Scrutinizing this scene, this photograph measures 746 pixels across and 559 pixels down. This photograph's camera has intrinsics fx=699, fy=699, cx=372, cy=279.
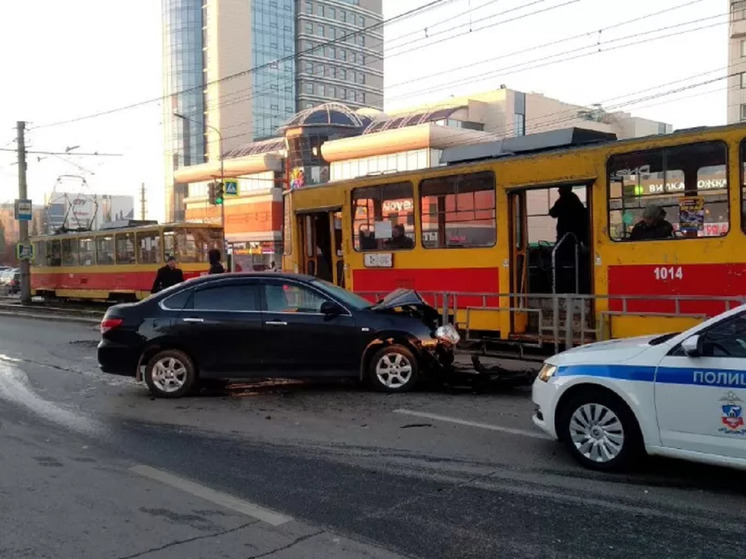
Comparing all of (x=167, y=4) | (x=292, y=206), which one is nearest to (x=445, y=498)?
(x=292, y=206)

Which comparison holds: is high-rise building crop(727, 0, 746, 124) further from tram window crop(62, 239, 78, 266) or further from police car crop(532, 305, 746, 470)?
police car crop(532, 305, 746, 470)

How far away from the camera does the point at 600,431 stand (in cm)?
562

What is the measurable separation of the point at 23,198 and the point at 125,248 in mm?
6274

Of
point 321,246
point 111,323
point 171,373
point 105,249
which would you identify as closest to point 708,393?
point 171,373

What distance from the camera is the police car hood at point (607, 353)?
5520mm

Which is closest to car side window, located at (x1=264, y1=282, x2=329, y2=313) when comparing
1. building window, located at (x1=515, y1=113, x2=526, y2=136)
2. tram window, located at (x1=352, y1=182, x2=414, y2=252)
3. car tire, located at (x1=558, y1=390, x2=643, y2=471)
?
tram window, located at (x1=352, y1=182, x2=414, y2=252)

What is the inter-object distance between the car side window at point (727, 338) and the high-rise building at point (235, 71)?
87768mm

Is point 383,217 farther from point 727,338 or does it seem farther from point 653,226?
point 727,338

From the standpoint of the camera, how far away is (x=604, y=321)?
9.62 metres

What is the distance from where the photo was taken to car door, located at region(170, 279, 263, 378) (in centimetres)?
884

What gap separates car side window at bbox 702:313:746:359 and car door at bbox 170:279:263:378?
5385 millimetres

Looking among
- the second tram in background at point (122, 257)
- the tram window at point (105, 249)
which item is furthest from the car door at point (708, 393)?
the tram window at point (105, 249)

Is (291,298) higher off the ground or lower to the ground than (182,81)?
lower

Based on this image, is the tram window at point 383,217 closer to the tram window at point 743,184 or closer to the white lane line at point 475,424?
the white lane line at point 475,424
